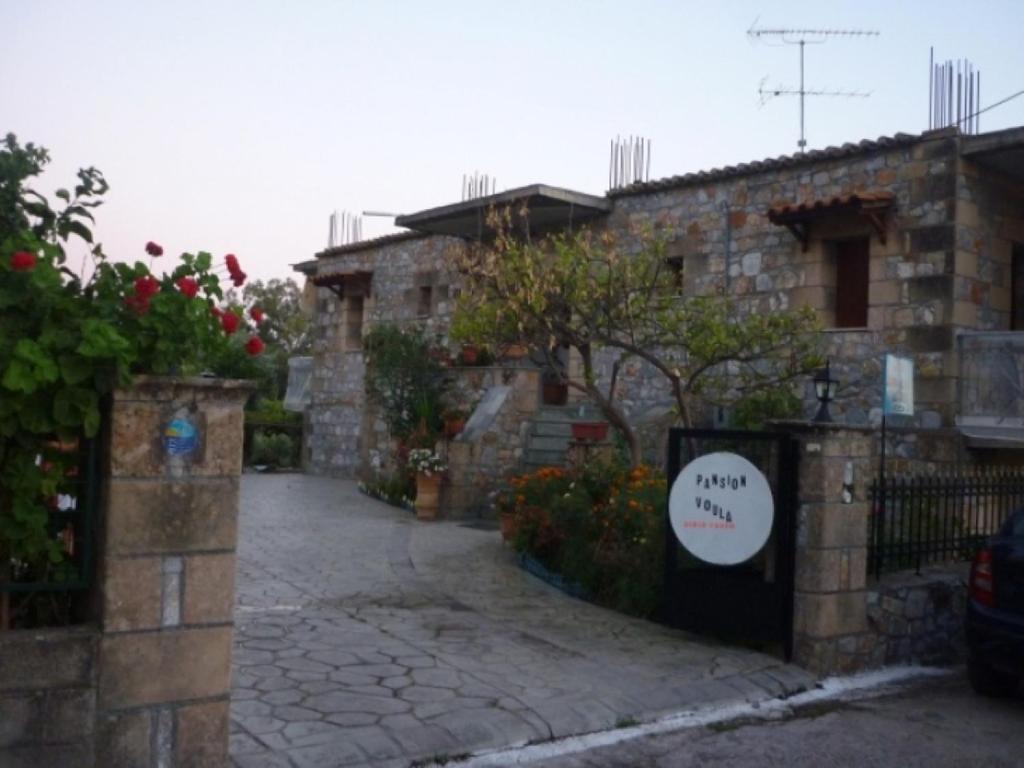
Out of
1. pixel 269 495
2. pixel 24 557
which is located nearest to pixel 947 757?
pixel 24 557

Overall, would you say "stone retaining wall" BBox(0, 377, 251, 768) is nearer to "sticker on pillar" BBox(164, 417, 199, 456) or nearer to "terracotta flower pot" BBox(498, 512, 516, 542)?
"sticker on pillar" BBox(164, 417, 199, 456)

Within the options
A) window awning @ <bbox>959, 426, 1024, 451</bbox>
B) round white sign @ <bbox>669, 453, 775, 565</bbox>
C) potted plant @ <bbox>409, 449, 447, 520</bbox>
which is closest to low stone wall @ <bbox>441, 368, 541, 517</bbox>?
potted plant @ <bbox>409, 449, 447, 520</bbox>

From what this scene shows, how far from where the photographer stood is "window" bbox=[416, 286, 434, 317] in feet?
61.3

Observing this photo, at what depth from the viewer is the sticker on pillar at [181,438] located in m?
4.19

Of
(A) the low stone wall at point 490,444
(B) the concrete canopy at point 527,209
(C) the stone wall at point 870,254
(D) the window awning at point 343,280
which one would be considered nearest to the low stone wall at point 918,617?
(C) the stone wall at point 870,254

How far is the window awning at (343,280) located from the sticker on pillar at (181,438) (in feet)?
52.3

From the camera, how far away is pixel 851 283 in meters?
12.8

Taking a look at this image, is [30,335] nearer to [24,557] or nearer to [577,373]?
[24,557]

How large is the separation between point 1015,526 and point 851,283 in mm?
6504

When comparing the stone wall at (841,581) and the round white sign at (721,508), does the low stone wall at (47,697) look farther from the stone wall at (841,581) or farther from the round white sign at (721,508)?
the stone wall at (841,581)

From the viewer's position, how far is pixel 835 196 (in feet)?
40.3

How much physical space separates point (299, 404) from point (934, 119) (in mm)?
13995

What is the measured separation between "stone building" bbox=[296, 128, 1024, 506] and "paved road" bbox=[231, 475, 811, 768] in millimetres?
4502

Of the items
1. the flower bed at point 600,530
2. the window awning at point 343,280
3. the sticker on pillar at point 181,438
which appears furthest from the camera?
the window awning at point 343,280
